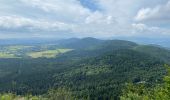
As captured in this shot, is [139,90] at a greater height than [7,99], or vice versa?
[139,90]

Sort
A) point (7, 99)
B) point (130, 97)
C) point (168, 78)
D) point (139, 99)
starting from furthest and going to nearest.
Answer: point (7, 99), point (130, 97), point (139, 99), point (168, 78)

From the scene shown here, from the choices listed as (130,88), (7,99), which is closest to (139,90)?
(130,88)

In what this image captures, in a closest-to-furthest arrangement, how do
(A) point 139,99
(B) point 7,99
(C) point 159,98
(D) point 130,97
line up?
1. (C) point 159,98
2. (A) point 139,99
3. (D) point 130,97
4. (B) point 7,99

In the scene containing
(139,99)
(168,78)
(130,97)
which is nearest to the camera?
(168,78)

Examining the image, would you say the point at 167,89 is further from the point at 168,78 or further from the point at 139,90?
the point at 139,90

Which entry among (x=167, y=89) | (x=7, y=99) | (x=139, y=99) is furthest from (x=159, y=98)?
(x=7, y=99)

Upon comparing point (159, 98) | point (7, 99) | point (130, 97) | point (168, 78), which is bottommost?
point (7, 99)

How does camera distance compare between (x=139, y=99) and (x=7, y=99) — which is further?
(x=7, y=99)

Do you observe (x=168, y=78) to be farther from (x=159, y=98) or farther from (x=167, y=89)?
(x=159, y=98)

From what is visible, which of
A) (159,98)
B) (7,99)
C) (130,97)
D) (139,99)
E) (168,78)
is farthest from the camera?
(7,99)
